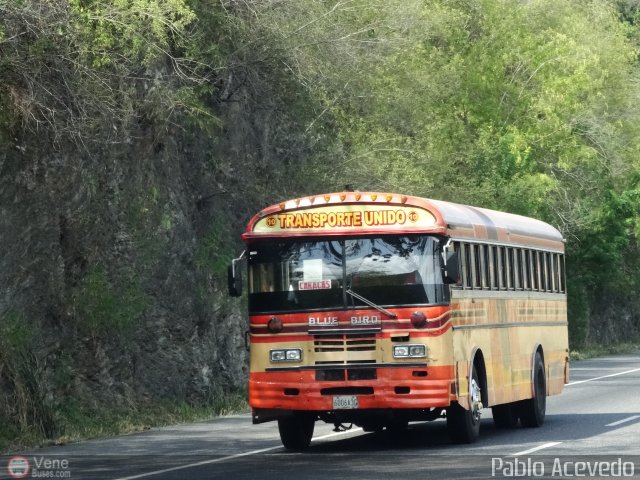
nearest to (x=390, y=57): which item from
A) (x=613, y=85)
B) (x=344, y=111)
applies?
(x=344, y=111)

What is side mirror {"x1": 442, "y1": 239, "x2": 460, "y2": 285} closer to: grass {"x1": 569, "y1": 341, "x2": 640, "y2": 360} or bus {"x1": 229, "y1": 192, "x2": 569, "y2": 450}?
bus {"x1": 229, "y1": 192, "x2": 569, "y2": 450}

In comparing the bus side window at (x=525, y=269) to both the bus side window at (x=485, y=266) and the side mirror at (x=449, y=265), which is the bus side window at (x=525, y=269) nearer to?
the bus side window at (x=485, y=266)

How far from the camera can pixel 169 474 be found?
15133 mm

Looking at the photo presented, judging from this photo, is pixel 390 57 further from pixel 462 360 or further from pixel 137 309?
pixel 462 360

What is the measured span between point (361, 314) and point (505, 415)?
4.56 m

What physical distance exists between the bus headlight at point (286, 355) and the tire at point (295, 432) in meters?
0.90

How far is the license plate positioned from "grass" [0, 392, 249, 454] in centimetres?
452

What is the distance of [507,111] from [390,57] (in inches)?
524

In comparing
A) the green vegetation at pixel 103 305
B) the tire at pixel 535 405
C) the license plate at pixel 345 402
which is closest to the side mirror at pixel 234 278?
the license plate at pixel 345 402

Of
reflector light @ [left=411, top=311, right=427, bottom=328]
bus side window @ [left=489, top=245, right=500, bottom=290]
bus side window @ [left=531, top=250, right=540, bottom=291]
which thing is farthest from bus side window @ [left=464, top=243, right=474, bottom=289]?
bus side window @ [left=531, top=250, right=540, bottom=291]

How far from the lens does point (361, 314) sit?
56.0ft

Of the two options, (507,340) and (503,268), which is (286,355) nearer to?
(507,340)

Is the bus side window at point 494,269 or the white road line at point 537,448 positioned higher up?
the bus side window at point 494,269

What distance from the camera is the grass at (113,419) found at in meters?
20.0
